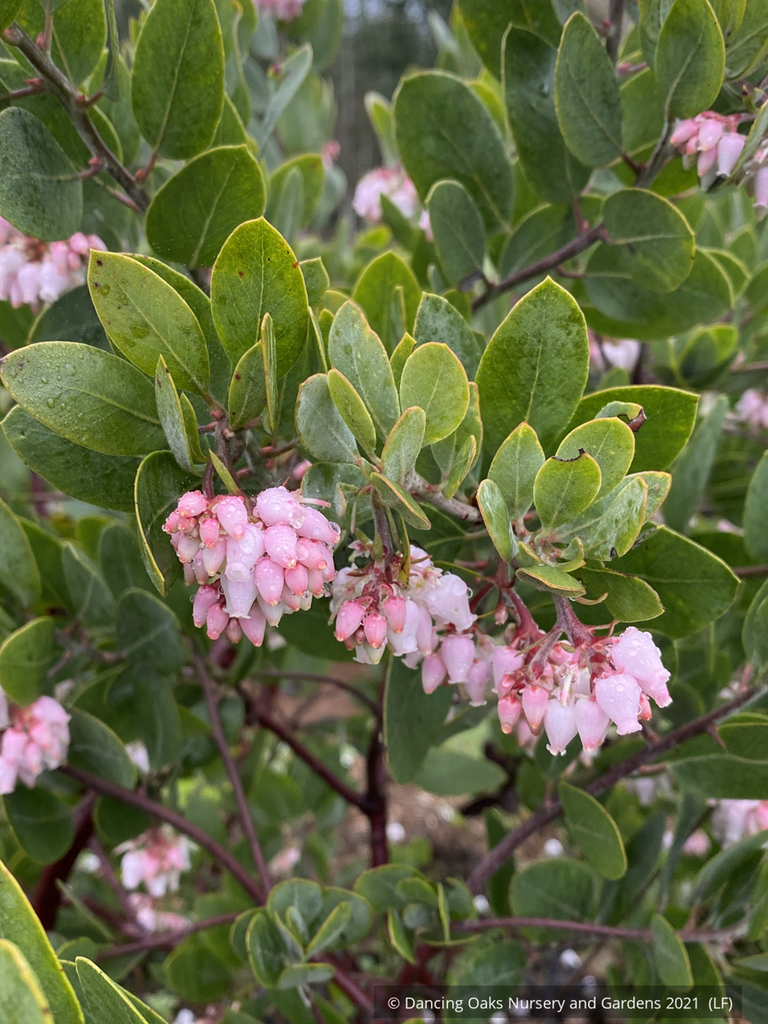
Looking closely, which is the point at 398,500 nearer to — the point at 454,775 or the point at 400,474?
the point at 400,474

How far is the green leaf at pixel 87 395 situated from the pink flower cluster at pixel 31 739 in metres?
0.46

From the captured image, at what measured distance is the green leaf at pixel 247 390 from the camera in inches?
21.5

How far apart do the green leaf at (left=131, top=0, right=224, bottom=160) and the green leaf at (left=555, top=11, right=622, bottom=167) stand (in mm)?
336

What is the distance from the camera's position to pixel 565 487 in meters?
0.57

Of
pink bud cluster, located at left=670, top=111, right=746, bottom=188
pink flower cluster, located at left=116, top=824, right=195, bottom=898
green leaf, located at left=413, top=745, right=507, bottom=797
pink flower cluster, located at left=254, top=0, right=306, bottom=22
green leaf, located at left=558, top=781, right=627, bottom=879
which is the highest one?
pink flower cluster, located at left=254, top=0, right=306, bottom=22

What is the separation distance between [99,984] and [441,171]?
3.07ft

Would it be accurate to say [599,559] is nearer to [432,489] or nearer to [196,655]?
[432,489]

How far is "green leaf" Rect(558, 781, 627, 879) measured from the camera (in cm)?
87

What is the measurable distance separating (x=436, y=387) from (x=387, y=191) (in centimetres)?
164

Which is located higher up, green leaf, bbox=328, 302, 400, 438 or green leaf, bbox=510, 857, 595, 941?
green leaf, bbox=328, 302, 400, 438

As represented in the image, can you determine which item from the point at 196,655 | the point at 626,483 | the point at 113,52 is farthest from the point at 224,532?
the point at 196,655

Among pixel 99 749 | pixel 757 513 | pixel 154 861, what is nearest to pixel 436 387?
pixel 757 513

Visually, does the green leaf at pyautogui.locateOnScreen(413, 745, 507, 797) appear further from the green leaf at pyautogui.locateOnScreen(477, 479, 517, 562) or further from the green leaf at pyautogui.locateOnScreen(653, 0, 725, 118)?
the green leaf at pyautogui.locateOnScreen(653, 0, 725, 118)

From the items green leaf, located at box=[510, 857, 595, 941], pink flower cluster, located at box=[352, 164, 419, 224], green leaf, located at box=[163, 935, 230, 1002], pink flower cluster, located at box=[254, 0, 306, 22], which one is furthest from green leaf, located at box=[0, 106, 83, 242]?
pink flower cluster, located at box=[254, 0, 306, 22]
